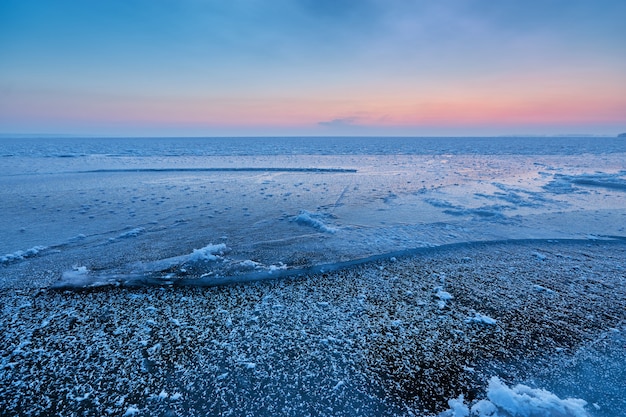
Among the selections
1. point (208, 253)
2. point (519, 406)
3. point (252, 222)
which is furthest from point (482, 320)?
point (252, 222)

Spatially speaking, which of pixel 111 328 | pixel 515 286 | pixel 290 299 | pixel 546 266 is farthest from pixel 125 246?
pixel 546 266

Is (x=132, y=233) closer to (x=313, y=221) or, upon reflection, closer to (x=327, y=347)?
(x=313, y=221)

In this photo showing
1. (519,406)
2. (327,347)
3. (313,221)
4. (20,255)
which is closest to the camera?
(519,406)

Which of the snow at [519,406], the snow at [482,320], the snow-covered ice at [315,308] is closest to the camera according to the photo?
the snow at [519,406]

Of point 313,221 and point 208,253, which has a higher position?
point 313,221

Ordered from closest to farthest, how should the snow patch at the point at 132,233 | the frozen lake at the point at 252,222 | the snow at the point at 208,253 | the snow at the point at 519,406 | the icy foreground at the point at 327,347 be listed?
the snow at the point at 519,406 < the icy foreground at the point at 327,347 < the frozen lake at the point at 252,222 < the snow at the point at 208,253 < the snow patch at the point at 132,233

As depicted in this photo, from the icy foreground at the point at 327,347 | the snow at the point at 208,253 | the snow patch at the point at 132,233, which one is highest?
the snow patch at the point at 132,233

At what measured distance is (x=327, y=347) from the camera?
279 centimetres

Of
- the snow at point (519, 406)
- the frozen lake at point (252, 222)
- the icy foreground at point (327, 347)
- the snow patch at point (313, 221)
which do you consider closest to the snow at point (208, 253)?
the frozen lake at point (252, 222)

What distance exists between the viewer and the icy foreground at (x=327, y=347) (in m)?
2.21

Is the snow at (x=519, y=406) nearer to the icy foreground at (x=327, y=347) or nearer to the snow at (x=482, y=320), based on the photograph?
the icy foreground at (x=327, y=347)

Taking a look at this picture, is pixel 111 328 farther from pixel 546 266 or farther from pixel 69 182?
pixel 69 182

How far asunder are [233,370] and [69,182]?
12895 millimetres

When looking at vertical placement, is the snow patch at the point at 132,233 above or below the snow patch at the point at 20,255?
above
